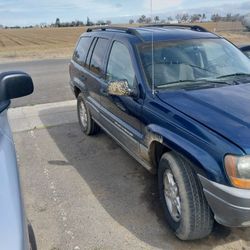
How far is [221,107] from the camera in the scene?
Answer: 3055 millimetres

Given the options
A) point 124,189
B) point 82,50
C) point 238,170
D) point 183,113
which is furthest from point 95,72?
point 238,170

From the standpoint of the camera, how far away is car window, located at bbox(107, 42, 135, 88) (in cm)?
400

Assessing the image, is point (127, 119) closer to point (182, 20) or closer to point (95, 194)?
point (95, 194)

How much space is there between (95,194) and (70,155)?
1371mm

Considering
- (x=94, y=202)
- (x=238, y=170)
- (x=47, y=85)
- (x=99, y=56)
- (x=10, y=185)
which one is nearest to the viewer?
(x=10, y=185)

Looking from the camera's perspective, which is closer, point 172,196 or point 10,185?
point 10,185

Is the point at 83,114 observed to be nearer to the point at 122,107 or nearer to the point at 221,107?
the point at 122,107

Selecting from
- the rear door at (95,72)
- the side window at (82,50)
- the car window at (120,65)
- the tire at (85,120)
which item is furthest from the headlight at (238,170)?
the side window at (82,50)

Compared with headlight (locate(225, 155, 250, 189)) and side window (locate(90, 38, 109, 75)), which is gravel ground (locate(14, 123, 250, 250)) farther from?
side window (locate(90, 38, 109, 75))

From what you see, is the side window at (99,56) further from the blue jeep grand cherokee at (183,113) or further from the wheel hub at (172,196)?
the wheel hub at (172,196)

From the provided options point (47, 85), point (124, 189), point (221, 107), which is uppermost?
point (221, 107)

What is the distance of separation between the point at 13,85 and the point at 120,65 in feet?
6.93

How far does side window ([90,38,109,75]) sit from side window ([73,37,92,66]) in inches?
17.3

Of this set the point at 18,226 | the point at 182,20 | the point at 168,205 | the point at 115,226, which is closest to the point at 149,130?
the point at 168,205
